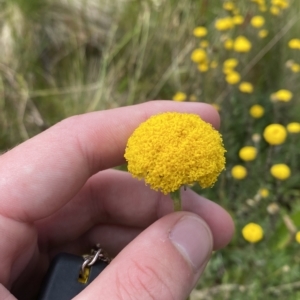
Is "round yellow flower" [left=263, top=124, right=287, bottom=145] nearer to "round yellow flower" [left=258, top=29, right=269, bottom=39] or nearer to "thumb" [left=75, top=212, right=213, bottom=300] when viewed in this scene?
"thumb" [left=75, top=212, right=213, bottom=300]

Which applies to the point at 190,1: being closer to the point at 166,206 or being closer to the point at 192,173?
the point at 166,206

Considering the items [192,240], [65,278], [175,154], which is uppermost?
[175,154]

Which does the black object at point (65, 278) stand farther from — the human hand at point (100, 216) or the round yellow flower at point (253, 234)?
the round yellow flower at point (253, 234)

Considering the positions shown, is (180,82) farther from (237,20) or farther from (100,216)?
(100,216)

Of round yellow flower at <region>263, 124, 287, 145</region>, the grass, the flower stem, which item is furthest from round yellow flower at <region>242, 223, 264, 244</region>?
the flower stem

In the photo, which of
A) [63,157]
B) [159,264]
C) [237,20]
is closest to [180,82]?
[237,20]

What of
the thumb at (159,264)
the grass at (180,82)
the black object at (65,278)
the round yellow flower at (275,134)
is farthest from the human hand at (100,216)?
the grass at (180,82)

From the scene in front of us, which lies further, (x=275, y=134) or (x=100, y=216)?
(x=275, y=134)
